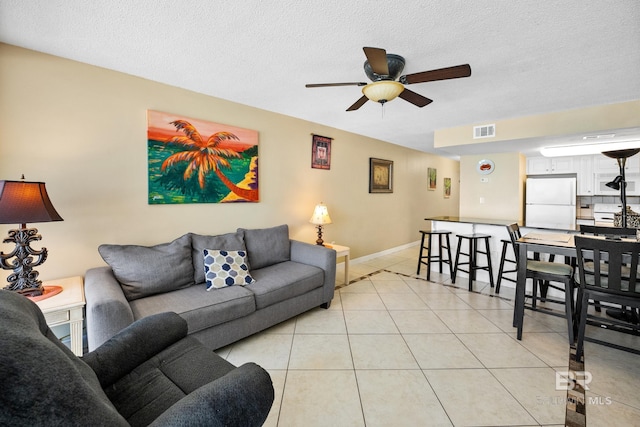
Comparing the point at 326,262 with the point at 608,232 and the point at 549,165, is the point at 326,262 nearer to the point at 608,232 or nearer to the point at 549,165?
the point at 608,232

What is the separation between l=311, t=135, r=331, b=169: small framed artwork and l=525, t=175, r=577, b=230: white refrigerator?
3.65m

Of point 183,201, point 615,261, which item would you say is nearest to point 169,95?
point 183,201

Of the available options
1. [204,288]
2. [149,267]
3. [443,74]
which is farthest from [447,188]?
[149,267]

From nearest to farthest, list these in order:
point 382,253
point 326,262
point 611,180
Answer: point 326,262, point 611,180, point 382,253

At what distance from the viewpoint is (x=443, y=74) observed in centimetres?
194

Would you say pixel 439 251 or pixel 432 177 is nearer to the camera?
pixel 439 251

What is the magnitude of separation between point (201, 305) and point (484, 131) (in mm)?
4176

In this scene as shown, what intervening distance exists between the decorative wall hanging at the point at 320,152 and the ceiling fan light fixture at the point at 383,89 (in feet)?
6.86

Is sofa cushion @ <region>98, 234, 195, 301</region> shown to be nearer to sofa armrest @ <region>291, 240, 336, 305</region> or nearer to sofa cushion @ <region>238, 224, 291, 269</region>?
sofa cushion @ <region>238, 224, 291, 269</region>

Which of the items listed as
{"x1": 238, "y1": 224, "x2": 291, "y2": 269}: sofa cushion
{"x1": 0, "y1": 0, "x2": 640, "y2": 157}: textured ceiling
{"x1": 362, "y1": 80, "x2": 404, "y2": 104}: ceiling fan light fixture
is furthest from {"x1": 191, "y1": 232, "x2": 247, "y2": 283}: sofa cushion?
{"x1": 362, "y1": 80, "x2": 404, "y2": 104}: ceiling fan light fixture

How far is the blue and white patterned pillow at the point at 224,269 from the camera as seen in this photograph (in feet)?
8.20

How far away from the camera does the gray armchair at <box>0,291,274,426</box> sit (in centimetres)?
61

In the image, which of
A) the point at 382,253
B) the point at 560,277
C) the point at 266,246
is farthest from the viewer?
the point at 382,253

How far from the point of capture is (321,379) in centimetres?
196
